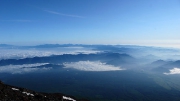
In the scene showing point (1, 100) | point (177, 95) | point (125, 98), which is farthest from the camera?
point (177, 95)

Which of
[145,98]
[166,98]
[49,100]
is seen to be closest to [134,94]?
[145,98]

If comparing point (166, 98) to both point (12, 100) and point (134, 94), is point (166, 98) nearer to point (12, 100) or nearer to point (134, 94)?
point (134, 94)

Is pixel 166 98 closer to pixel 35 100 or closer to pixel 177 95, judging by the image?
pixel 177 95

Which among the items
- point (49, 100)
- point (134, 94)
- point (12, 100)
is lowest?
point (134, 94)

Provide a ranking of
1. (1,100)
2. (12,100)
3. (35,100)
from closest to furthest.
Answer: (1,100) → (12,100) → (35,100)

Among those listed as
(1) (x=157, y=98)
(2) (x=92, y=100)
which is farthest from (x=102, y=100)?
(1) (x=157, y=98)

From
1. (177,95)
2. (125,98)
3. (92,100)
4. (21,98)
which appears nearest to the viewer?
(21,98)

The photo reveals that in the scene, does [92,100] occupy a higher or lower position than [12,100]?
lower

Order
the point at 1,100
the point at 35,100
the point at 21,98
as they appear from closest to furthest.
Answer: the point at 1,100
the point at 21,98
the point at 35,100

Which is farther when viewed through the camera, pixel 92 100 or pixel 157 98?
pixel 157 98
